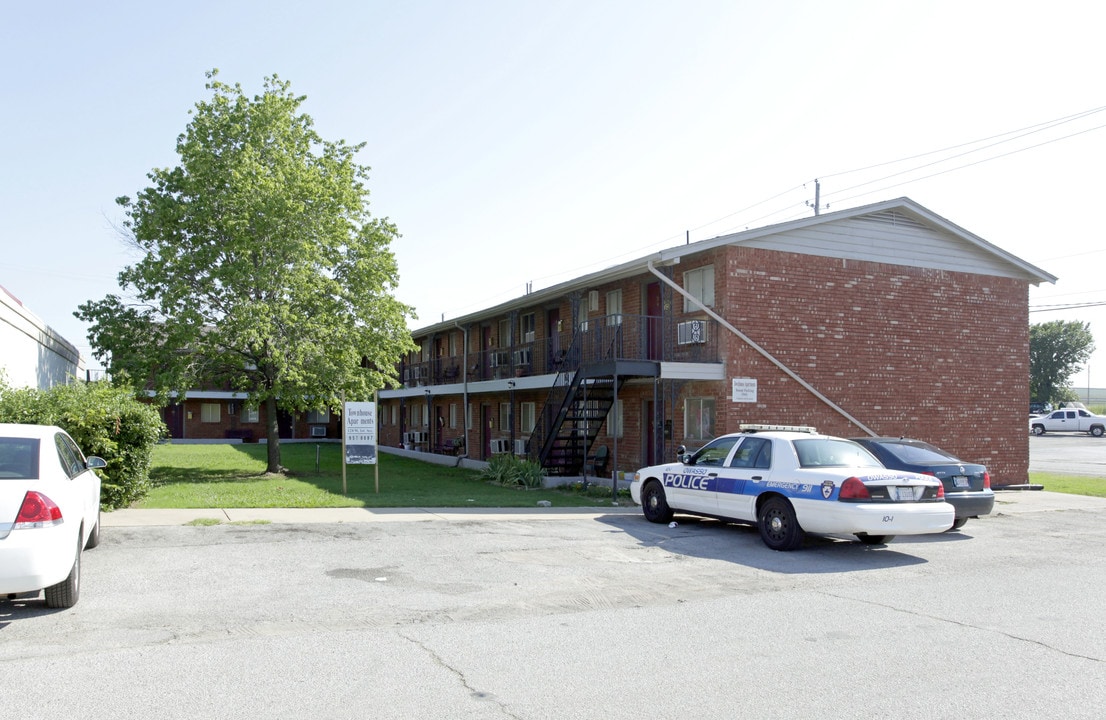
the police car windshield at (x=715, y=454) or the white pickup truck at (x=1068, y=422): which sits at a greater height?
the police car windshield at (x=715, y=454)

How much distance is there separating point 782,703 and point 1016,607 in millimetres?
3932

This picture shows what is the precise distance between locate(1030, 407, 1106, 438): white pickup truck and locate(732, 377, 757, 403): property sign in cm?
4607

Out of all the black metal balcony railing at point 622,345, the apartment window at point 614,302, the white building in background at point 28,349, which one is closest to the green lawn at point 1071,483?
the black metal balcony railing at point 622,345

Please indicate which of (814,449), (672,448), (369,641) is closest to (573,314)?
(672,448)

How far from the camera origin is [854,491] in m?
10.6

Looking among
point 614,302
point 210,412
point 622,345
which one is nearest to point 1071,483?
point 622,345

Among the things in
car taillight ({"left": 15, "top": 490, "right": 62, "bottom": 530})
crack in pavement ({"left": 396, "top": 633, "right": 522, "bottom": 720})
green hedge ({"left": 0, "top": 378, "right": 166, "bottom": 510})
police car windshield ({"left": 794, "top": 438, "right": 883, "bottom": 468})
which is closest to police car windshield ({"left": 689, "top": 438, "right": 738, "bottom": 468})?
police car windshield ({"left": 794, "top": 438, "right": 883, "bottom": 468})

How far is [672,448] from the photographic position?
1992 centimetres

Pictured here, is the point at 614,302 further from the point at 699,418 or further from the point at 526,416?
the point at 526,416

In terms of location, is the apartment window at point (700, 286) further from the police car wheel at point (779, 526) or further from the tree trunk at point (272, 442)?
the tree trunk at point (272, 442)

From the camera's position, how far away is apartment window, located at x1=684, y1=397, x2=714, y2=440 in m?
19.4

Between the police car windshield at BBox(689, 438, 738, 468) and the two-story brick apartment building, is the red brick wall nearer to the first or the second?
the two-story brick apartment building

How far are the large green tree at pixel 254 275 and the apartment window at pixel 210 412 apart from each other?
80.5 ft

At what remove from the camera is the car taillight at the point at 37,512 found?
6659mm
